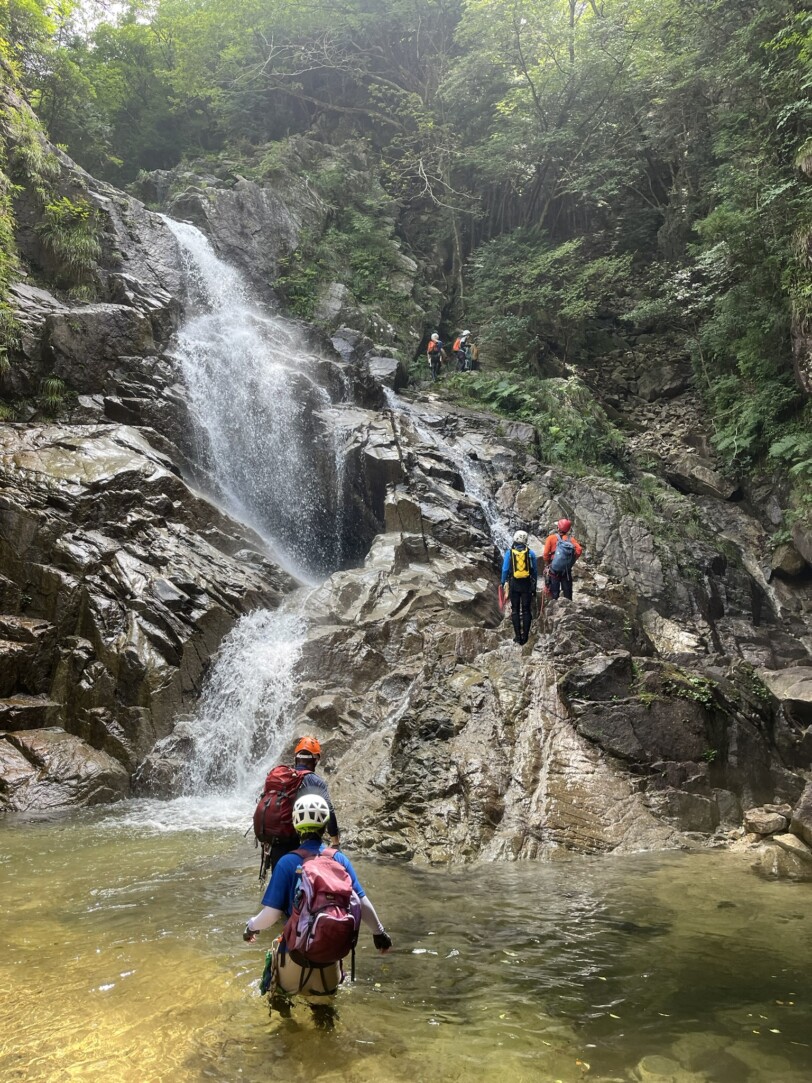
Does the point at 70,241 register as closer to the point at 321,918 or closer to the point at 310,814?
the point at 310,814

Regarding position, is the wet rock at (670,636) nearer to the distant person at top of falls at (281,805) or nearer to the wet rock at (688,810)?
the wet rock at (688,810)

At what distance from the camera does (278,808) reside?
5.25 m

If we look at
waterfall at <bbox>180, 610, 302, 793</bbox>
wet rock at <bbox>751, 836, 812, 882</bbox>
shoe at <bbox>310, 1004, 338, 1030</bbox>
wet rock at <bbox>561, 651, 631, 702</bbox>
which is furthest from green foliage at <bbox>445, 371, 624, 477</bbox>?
shoe at <bbox>310, 1004, 338, 1030</bbox>

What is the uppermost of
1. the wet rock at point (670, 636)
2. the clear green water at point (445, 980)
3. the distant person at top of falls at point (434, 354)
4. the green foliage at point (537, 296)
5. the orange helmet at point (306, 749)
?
the green foliage at point (537, 296)

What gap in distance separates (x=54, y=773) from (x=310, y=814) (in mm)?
8728

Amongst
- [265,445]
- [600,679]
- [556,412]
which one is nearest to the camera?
[600,679]

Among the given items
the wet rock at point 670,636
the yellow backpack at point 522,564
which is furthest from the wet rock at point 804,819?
the wet rock at point 670,636

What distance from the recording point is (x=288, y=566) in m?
17.8

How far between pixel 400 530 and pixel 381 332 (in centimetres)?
1257

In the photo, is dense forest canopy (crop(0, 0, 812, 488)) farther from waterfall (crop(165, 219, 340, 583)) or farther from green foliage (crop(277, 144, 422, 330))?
waterfall (crop(165, 219, 340, 583))

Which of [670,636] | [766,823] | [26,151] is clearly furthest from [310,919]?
[26,151]

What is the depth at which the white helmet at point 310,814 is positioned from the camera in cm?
413

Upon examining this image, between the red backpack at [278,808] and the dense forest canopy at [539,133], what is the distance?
15.4m

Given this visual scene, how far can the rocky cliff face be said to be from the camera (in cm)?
912
